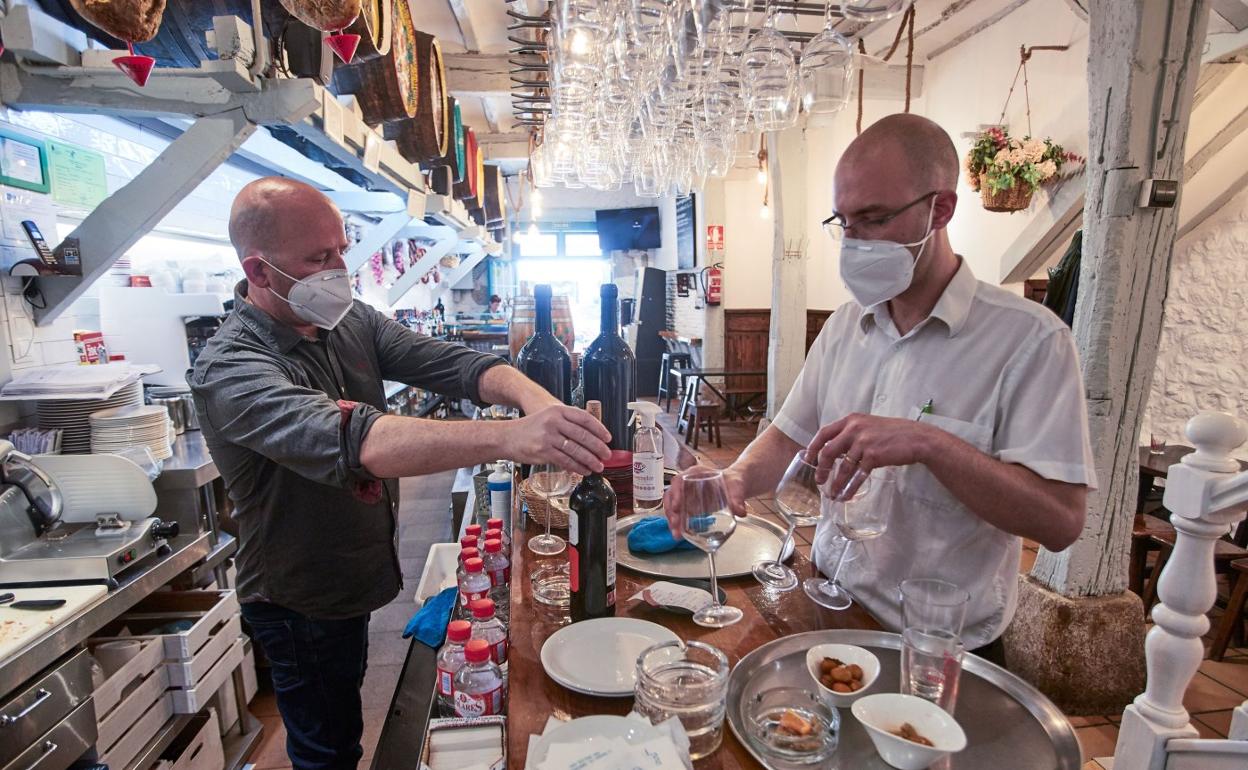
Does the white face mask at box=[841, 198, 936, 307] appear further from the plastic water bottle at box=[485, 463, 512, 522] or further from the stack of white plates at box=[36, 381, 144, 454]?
the stack of white plates at box=[36, 381, 144, 454]

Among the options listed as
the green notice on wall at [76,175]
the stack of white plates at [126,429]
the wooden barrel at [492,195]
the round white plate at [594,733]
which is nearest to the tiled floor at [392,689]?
the round white plate at [594,733]

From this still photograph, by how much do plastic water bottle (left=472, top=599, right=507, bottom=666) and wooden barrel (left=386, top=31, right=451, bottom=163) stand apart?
9.43ft

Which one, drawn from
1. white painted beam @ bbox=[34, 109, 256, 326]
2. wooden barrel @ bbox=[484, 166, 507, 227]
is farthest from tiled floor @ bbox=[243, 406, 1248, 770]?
wooden barrel @ bbox=[484, 166, 507, 227]

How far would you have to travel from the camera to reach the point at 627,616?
1.25 meters

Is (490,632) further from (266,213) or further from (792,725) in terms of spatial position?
(266,213)

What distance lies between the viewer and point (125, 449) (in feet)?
7.80

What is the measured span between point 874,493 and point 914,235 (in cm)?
62

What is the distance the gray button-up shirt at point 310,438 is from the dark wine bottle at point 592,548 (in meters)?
0.45

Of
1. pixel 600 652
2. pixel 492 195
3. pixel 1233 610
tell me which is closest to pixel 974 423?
pixel 600 652

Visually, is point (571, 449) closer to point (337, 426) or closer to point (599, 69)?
point (337, 426)

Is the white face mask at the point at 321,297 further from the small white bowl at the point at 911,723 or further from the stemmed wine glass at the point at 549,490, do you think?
the small white bowl at the point at 911,723

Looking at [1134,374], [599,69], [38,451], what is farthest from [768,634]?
[38,451]

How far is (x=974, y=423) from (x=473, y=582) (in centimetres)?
117

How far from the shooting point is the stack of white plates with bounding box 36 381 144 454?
2.36 metres
